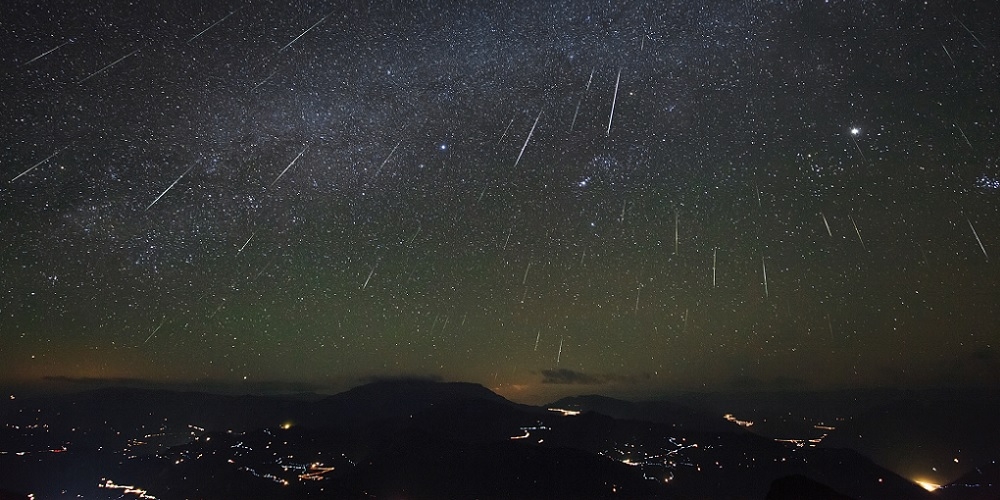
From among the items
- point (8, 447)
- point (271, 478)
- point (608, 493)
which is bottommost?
point (8, 447)

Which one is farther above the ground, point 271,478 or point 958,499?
point 958,499

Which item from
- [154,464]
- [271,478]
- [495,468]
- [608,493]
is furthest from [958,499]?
[154,464]

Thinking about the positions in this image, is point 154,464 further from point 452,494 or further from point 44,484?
point 452,494

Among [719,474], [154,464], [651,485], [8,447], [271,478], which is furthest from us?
[8,447]

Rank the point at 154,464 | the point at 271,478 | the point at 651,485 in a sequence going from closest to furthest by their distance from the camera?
the point at 651,485 < the point at 271,478 < the point at 154,464

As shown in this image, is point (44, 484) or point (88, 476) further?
point (88, 476)

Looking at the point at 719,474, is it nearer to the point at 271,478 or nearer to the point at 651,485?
the point at 651,485

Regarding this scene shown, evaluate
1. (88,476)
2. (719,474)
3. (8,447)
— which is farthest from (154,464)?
(719,474)

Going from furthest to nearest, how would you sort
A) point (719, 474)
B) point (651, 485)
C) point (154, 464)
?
point (154, 464) < point (719, 474) < point (651, 485)

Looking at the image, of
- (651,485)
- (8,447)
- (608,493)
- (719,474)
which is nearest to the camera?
(608,493)
